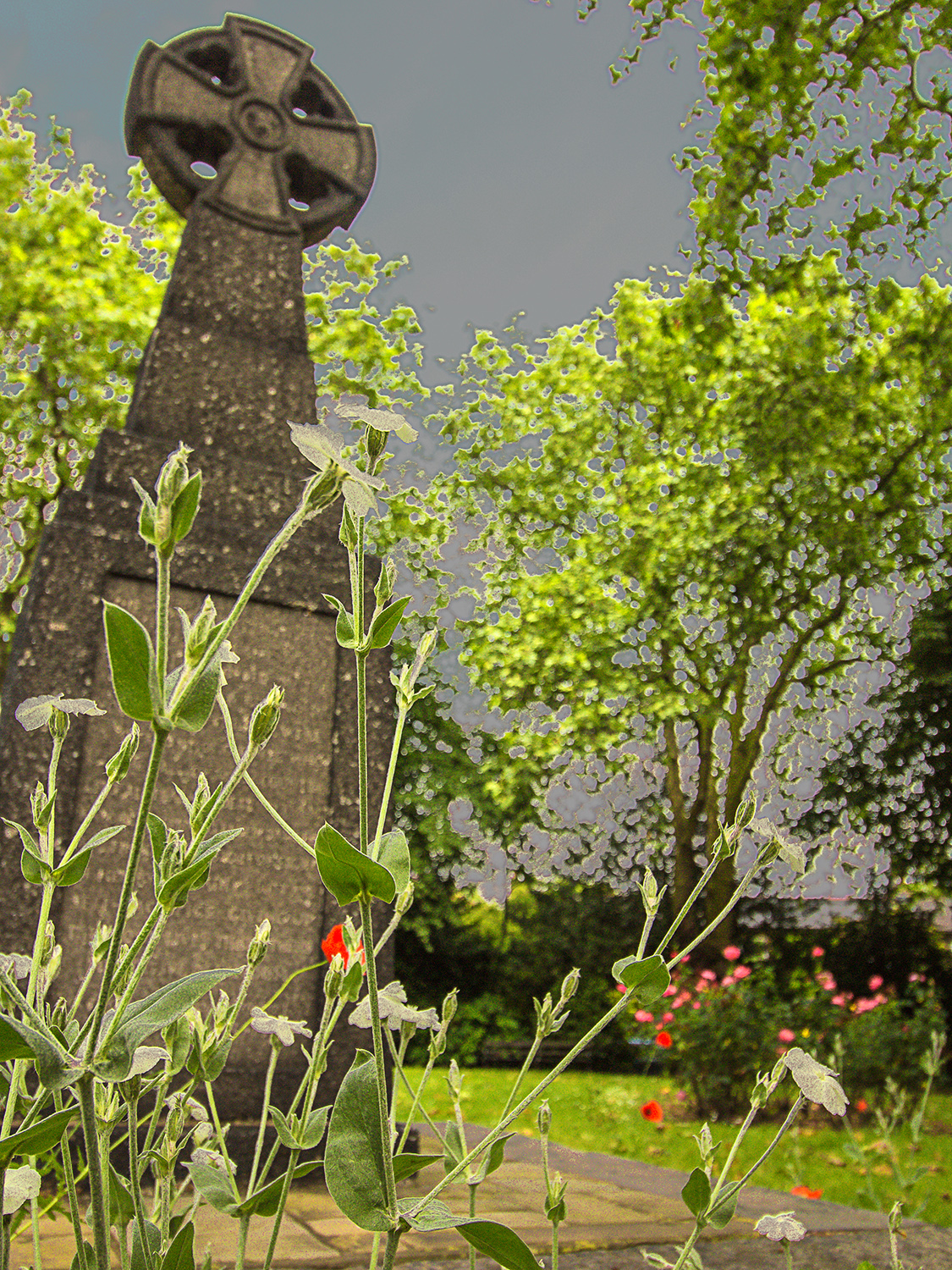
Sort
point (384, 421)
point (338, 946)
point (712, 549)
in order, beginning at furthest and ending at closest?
point (712, 549), point (338, 946), point (384, 421)

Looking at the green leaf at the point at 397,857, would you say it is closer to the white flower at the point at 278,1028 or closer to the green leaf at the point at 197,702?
the green leaf at the point at 197,702

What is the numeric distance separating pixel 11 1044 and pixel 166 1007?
9cm

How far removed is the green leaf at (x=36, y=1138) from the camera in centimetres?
56

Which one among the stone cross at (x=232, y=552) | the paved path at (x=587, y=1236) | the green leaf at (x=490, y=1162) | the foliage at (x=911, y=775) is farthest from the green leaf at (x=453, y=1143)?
the foliage at (x=911, y=775)

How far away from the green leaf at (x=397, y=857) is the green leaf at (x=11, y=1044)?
0.28m

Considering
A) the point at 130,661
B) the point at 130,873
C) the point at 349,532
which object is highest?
the point at 349,532

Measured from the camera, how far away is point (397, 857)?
789 mm

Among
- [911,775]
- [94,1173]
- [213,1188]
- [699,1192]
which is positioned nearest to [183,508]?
[94,1173]

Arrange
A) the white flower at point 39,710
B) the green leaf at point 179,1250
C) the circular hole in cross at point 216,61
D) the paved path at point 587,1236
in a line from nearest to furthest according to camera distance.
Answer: the green leaf at point 179,1250, the white flower at point 39,710, the paved path at point 587,1236, the circular hole in cross at point 216,61

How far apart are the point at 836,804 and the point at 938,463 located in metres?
3.72

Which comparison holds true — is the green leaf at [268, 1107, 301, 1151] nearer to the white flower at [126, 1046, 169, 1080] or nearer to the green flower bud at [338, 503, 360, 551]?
the white flower at [126, 1046, 169, 1080]

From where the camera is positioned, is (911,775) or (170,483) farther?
(911,775)

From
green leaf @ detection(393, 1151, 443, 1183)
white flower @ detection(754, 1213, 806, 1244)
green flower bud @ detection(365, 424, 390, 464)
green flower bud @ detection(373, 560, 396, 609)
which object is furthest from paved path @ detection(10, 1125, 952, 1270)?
green flower bud @ detection(365, 424, 390, 464)

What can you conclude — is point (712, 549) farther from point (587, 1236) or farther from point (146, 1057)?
point (146, 1057)
